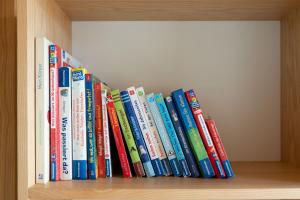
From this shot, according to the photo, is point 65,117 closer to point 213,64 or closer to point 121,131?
point 121,131

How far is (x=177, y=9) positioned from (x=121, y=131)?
36cm

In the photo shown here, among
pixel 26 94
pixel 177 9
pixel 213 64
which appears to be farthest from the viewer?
pixel 213 64

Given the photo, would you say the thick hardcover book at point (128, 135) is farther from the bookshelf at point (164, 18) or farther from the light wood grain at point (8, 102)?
the light wood grain at point (8, 102)

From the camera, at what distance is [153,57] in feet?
3.98

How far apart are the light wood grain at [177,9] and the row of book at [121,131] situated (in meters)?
0.19

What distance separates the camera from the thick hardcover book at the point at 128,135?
939mm

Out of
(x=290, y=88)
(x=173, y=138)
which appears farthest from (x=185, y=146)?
(x=290, y=88)

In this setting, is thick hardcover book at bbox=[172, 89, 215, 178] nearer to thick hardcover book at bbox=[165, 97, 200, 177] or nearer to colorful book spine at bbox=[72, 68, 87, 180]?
thick hardcover book at bbox=[165, 97, 200, 177]

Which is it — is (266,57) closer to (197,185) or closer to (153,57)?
(153,57)

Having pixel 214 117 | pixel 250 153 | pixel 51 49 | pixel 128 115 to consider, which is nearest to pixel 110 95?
pixel 128 115

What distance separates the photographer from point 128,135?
0.94 meters

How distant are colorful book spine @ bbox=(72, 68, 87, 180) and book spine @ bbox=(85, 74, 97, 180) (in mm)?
13

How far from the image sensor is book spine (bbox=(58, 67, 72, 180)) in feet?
2.91

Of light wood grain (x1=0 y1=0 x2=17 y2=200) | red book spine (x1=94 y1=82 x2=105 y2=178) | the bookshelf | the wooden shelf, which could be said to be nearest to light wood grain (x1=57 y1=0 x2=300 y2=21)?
the bookshelf
